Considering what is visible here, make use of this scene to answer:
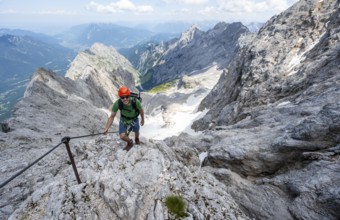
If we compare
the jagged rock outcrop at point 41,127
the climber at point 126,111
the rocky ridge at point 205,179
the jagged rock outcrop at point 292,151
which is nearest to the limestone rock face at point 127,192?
the rocky ridge at point 205,179

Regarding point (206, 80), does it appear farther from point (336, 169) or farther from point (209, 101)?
point (336, 169)

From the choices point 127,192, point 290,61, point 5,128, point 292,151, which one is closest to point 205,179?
point 127,192

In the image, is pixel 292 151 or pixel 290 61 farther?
pixel 290 61

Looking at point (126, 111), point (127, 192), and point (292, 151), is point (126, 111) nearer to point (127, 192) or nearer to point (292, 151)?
point (127, 192)

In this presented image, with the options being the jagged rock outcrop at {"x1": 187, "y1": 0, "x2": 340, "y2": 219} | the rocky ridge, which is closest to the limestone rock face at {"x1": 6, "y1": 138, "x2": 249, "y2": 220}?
the rocky ridge

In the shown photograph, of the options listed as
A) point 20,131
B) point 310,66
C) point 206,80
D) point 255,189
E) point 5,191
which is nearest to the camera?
point 255,189

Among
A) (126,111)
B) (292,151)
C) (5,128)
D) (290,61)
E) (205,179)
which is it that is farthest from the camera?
(290,61)

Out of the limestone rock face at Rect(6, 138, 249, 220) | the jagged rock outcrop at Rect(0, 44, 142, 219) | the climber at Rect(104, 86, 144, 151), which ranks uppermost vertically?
the climber at Rect(104, 86, 144, 151)

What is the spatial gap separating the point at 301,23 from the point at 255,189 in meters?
45.7

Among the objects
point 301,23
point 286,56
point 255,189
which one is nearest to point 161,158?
point 255,189

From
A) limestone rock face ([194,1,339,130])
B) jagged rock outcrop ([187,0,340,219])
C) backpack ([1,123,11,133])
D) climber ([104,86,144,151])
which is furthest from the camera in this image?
backpack ([1,123,11,133])

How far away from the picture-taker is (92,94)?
8281 centimetres

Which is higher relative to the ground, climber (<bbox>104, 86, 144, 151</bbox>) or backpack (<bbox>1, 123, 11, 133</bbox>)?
climber (<bbox>104, 86, 144, 151</bbox>)

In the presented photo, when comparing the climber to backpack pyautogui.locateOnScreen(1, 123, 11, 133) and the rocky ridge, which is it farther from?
backpack pyautogui.locateOnScreen(1, 123, 11, 133)
